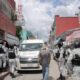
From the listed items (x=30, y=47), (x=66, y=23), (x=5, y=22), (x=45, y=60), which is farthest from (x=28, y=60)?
(x=66, y=23)

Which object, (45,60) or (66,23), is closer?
Result: (45,60)

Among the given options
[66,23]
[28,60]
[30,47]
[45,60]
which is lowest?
[45,60]

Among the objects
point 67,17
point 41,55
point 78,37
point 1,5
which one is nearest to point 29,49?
point 78,37

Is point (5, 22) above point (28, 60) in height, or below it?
above

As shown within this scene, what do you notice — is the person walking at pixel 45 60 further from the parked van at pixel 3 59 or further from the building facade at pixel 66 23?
the building facade at pixel 66 23

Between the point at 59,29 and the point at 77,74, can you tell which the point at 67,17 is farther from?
the point at 77,74

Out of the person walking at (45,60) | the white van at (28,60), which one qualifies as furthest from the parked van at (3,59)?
the person walking at (45,60)

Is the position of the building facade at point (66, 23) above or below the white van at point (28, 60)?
above

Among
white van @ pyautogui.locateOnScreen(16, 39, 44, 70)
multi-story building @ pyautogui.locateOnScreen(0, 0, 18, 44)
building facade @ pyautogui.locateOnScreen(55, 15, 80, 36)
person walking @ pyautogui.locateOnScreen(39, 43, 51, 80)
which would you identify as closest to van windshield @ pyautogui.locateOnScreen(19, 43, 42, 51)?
white van @ pyautogui.locateOnScreen(16, 39, 44, 70)

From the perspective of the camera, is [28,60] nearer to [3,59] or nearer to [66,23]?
[3,59]

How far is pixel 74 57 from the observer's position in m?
7.89

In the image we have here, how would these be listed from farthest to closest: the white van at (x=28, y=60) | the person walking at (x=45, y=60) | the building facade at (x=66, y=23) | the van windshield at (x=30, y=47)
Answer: the building facade at (x=66, y=23), the van windshield at (x=30, y=47), the white van at (x=28, y=60), the person walking at (x=45, y=60)

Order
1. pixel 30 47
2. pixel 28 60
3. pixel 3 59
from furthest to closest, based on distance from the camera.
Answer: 1. pixel 30 47
2. pixel 28 60
3. pixel 3 59

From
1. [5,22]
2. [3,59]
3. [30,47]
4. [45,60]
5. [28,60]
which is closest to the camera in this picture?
[45,60]
